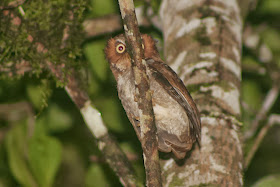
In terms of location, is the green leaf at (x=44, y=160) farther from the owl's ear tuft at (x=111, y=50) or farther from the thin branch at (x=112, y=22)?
the thin branch at (x=112, y=22)

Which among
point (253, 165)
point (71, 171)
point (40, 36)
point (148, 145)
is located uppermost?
point (40, 36)

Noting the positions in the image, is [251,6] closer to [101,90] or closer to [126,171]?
[101,90]

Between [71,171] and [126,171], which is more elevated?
[126,171]

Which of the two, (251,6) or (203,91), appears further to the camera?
(251,6)

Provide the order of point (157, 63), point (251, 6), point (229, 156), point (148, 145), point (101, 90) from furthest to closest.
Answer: point (251, 6)
point (101, 90)
point (157, 63)
point (229, 156)
point (148, 145)

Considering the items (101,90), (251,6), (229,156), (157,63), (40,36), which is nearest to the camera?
(229,156)

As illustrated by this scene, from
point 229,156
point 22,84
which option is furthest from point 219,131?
point 22,84

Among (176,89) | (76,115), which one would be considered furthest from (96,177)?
(176,89)
